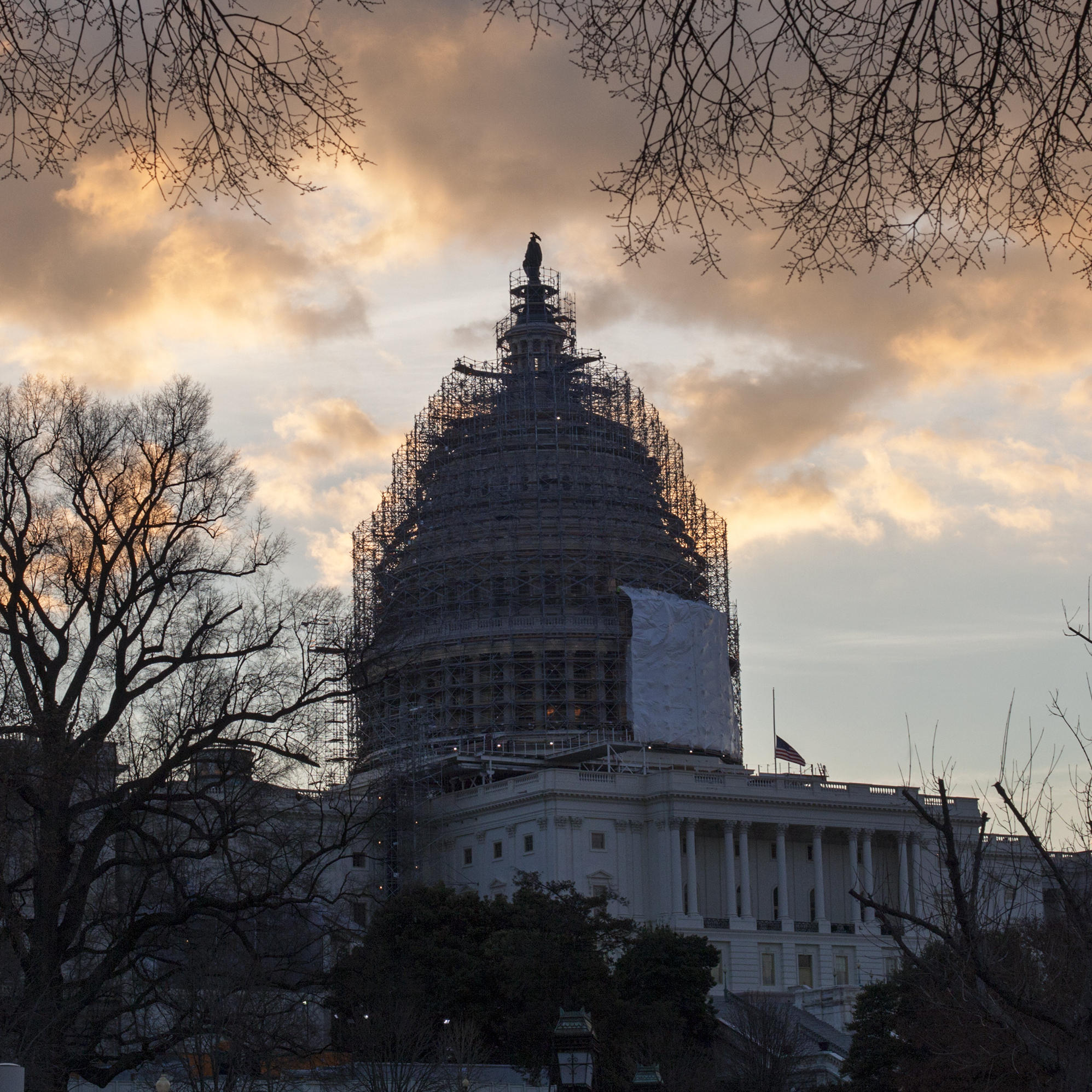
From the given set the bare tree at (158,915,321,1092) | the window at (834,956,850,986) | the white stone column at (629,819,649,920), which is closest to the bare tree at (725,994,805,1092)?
the white stone column at (629,819,649,920)

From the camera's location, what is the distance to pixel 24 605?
3266 cm

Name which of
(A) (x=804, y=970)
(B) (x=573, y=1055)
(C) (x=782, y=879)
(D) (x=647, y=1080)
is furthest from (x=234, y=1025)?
(C) (x=782, y=879)

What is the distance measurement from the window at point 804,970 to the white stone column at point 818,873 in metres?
2.50

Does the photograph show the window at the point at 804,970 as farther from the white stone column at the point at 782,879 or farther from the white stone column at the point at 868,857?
the white stone column at the point at 868,857

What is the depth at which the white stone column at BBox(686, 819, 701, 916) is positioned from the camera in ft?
300

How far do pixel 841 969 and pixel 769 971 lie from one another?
14.6 ft

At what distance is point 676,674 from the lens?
106000 millimetres

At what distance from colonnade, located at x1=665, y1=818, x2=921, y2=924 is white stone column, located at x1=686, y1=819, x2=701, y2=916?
28 mm

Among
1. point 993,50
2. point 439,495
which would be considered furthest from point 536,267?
point 993,50

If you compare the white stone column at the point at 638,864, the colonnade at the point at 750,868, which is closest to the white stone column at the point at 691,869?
the colonnade at the point at 750,868

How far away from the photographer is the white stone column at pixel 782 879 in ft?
311

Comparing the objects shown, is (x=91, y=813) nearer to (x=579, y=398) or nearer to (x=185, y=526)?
(x=185, y=526)

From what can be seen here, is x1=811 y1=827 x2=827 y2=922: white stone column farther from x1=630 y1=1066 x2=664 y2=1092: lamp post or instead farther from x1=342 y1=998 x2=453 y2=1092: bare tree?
x1=630 y1=1066 x2=664 y2=1092: lamp post

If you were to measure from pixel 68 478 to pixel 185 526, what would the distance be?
2.37 metres
